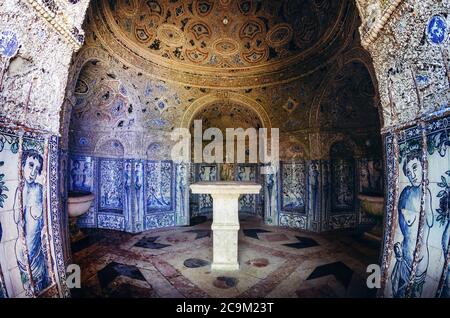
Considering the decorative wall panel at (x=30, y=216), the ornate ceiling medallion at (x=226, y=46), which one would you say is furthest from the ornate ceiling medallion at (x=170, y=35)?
the decorative wall panel at (x=30, y=216)

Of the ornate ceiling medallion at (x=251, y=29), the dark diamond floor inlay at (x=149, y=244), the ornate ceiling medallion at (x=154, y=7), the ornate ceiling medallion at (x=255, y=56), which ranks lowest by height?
the dark diamond floor inlay at (x=149, y=244)

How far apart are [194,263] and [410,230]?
3495 mm

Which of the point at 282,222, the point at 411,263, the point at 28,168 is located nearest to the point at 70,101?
the point at 28,168

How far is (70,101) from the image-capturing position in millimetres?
4086

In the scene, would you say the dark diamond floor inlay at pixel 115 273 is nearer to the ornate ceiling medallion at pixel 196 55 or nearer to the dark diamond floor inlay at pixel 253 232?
the dark diamond floor inlay at pixel 253 232

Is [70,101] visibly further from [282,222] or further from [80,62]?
[282,222]

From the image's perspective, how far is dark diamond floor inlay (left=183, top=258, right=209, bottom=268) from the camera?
4363 mm

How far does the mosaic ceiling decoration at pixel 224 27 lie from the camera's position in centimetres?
576

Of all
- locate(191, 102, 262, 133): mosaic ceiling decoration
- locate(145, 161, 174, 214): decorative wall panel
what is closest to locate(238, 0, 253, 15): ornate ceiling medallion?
locate(191, 102, 262, 133): mosaic ceiling decoration

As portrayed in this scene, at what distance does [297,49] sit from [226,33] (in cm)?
215

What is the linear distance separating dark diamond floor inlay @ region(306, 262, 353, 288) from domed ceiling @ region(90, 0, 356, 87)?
476cm

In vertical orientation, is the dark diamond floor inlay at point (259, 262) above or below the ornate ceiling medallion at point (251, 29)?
below

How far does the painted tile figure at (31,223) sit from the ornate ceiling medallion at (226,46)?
5.99 meters

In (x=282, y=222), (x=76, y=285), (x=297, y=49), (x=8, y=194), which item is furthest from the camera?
→ (x=282, y=222)
